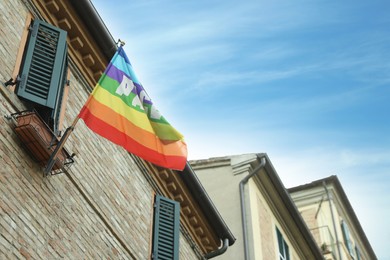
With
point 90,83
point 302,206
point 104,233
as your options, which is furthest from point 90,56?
point 302,206

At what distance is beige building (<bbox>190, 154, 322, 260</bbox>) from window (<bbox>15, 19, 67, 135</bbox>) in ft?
26.4

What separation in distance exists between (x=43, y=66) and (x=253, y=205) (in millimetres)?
9068

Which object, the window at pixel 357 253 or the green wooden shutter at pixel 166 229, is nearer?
the green wooden shutter at pixel 166 229

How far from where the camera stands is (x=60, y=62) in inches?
432

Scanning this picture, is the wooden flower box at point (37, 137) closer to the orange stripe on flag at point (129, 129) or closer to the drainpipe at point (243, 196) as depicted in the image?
the orange stripe on flag at point (129, 129)

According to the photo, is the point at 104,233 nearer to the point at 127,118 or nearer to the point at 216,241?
the point at 127,118

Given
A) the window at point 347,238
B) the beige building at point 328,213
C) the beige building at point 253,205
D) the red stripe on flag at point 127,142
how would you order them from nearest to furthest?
the red stripe on flag at point 127,142 → the beige building at point 253,205 → the beige building at point 328,213 → the window at point 347,238

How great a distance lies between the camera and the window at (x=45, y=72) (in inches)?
401

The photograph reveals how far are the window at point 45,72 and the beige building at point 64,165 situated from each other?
15 millimetres

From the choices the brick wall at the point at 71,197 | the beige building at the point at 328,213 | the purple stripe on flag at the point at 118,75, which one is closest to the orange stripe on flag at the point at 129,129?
the purple stripe on flag at the point at 118,75

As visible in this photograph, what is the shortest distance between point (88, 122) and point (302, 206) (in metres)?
17.1

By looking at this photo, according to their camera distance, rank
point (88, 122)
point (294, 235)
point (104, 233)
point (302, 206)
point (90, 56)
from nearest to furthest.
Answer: point (88, 122)
point (104, 233)
point (90, 56)
point (294, 235)
point (302, 206)

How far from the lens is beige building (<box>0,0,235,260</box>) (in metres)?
9.28

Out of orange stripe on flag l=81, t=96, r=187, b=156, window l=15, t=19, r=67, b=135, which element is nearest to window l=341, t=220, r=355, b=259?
orange stripe on flag l=81, t=96, r=187, b=156
